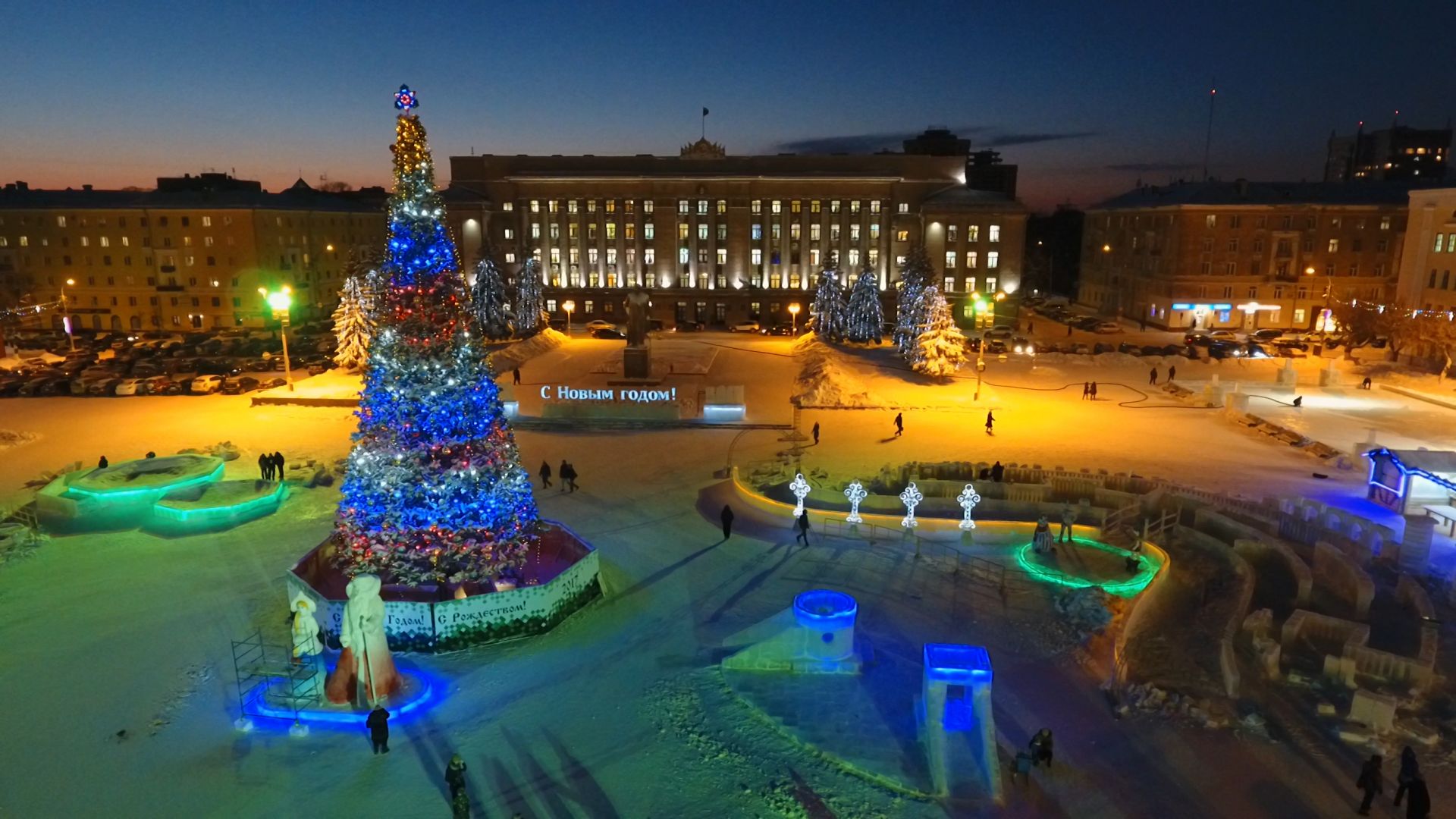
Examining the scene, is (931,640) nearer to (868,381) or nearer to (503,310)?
(868,381)

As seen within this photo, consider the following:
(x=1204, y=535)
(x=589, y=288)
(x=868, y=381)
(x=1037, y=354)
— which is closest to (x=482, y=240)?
(x=589, y=288)

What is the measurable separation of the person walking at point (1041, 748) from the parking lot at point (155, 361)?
43297mm

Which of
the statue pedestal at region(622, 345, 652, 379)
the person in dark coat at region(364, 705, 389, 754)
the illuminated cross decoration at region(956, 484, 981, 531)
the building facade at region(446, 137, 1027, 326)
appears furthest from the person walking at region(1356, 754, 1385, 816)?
the building facade at region(446, 137, 1027, 326)

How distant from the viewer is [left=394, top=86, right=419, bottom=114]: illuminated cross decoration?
1625cm

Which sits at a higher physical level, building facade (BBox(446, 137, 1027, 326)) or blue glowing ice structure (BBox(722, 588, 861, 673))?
building facade (BBox(446, 137, 1027, 326))

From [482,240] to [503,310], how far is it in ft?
42.7

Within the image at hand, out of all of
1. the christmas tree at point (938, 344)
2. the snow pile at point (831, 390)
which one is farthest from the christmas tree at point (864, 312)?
the snow pile at point (831, 390)

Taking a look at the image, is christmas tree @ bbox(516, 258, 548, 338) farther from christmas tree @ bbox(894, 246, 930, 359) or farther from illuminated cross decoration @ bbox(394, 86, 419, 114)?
illuminated cross decoration @ bbox(394, 86, 419, 114)

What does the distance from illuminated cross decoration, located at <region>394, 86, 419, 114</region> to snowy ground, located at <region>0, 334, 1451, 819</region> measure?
10812 mm

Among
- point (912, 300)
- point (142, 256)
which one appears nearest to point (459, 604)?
point (912, 300)

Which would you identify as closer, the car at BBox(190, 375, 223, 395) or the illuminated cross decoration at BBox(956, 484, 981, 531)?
the illuminated cross decoration at BBox(956, 484, 981, 531)

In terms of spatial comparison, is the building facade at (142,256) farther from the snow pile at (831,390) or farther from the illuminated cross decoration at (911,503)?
the illuminated cross decoration at (911,503)

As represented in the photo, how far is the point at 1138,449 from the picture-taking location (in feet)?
104

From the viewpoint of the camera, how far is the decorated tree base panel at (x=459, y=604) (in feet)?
53.2
